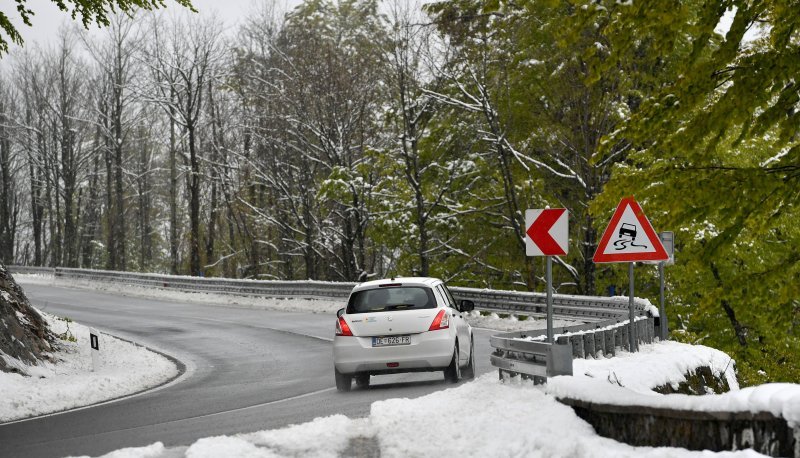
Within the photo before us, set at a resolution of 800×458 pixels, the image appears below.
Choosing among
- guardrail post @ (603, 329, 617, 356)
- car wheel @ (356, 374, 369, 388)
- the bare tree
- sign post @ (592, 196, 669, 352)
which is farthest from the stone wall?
the bare tree

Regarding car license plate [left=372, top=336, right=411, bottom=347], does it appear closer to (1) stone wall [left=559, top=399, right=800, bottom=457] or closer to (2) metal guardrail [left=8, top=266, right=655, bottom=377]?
(2) metal guardrail [left=8, top=266, right=655, bottom=377]

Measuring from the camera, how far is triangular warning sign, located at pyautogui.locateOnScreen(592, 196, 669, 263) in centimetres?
1388

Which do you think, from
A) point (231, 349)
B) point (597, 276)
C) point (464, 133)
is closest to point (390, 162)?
point (464, 133)

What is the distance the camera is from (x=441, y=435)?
9023 mm

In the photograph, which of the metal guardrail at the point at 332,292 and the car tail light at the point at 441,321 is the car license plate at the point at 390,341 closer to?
the car tail light at the point at 441,321

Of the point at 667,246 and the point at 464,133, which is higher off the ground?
the point at 464,133

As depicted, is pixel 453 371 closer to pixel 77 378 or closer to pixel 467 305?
pixel 467 305

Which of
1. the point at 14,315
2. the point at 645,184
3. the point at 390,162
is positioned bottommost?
the point at 14,315

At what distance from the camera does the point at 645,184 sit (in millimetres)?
9422

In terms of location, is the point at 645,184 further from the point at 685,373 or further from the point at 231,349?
the point at 231,349

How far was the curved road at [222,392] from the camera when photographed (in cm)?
1047

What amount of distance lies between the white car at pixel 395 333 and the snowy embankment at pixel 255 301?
11.1 m

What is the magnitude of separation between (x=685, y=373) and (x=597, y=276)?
72.6 ft

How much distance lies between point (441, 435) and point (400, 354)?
4425mm
